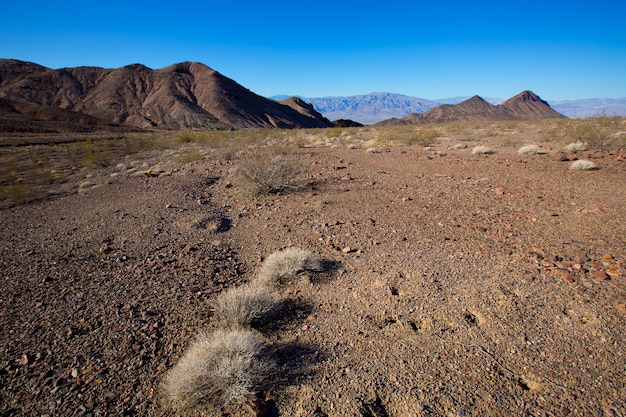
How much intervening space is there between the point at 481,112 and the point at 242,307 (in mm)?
151319

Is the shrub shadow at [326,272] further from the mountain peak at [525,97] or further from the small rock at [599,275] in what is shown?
the mountain peak at [525,97]

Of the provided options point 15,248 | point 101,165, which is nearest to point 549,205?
point 15,248

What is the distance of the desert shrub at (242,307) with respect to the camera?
3.28 m

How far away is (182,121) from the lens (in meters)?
73.2

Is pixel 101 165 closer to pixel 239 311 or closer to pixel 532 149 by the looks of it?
pixel 239 311

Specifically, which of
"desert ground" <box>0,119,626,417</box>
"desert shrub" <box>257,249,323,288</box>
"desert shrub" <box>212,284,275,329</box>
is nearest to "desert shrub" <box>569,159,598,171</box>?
"desert ground" <box>0,119,626,417</box>

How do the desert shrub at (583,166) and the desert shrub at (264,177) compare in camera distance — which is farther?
the desert shrub at (583,166)

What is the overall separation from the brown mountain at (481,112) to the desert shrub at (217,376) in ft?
417

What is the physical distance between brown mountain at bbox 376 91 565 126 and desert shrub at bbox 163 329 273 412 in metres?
127

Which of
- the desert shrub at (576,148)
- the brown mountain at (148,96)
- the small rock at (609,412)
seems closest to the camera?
the small rock at (609,412)

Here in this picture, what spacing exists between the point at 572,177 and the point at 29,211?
42.2 feet

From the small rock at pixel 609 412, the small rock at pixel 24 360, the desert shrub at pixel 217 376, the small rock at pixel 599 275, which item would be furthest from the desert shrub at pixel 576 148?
the small rock at pixel 24 360

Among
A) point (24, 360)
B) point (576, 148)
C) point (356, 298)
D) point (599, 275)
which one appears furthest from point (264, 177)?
point (576, 148)

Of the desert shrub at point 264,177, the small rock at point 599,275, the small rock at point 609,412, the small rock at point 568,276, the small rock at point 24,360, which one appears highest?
the desert shrub at point 264,177
